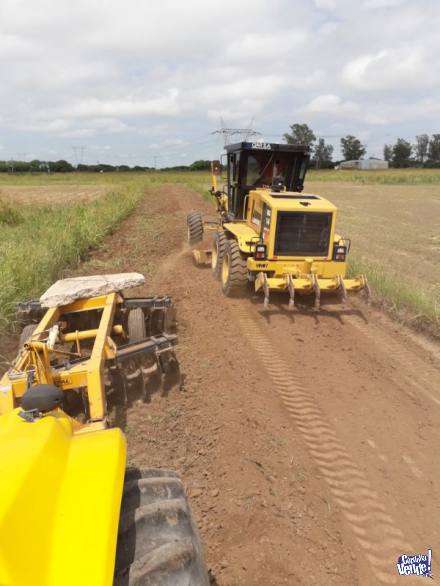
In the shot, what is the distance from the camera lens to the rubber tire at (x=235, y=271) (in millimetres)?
7020

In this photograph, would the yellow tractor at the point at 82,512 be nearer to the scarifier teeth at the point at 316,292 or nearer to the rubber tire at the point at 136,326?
the rubber tire at the point at 136,326

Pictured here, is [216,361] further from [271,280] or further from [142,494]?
[142,494]

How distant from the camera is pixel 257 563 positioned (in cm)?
241

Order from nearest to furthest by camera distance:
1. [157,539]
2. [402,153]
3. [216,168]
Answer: [157,539] → [216,168] → [402,153]

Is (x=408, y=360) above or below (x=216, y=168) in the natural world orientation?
below

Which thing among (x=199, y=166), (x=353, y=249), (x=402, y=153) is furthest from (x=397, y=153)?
(x=353, y=249)

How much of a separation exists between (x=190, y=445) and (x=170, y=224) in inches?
482

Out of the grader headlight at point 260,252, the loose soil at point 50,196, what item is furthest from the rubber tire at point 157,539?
the loose soil at point 50,196

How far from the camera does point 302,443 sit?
362 centimetres

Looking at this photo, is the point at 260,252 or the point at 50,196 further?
the point at 50,196

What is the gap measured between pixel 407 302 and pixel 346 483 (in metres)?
4.28

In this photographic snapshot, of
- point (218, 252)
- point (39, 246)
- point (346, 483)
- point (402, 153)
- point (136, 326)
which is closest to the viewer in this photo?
point (346, 483)

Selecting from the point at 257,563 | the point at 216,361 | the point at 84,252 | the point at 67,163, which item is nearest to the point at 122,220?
the point at 84,252

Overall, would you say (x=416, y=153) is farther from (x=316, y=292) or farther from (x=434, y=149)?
(x=316, y=292)
